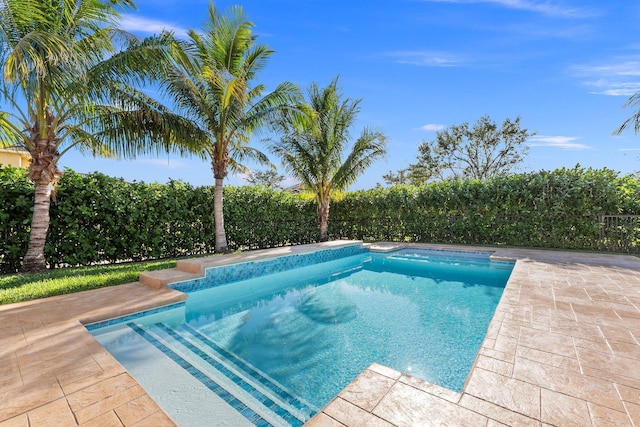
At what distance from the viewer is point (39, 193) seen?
6633 millimetres

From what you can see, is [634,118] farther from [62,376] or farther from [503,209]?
[62,376]

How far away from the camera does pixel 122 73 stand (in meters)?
6.90

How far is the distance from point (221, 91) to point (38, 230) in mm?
5893

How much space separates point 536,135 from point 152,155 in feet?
96.9

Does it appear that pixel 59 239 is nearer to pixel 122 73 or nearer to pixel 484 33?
pixel 122 73

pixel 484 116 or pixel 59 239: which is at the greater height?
pixel 484 116

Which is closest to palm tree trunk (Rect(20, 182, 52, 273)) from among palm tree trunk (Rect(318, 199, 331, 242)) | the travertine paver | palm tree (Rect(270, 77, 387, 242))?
the travertine paver

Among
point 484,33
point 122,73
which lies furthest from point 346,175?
point 122,73

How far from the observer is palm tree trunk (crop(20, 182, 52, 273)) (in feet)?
21.6

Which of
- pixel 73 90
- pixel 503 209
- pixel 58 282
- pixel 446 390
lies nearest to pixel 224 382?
pixel 446 390

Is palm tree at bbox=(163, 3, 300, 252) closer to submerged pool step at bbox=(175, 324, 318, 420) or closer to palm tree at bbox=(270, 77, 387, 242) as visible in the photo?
palm tree at bbox=(270, 77, 387, 242)

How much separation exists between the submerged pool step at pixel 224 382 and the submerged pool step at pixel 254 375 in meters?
0.07

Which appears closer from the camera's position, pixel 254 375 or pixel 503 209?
pixel 254 375

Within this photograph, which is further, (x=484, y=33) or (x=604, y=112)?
(x=604, y=112)
